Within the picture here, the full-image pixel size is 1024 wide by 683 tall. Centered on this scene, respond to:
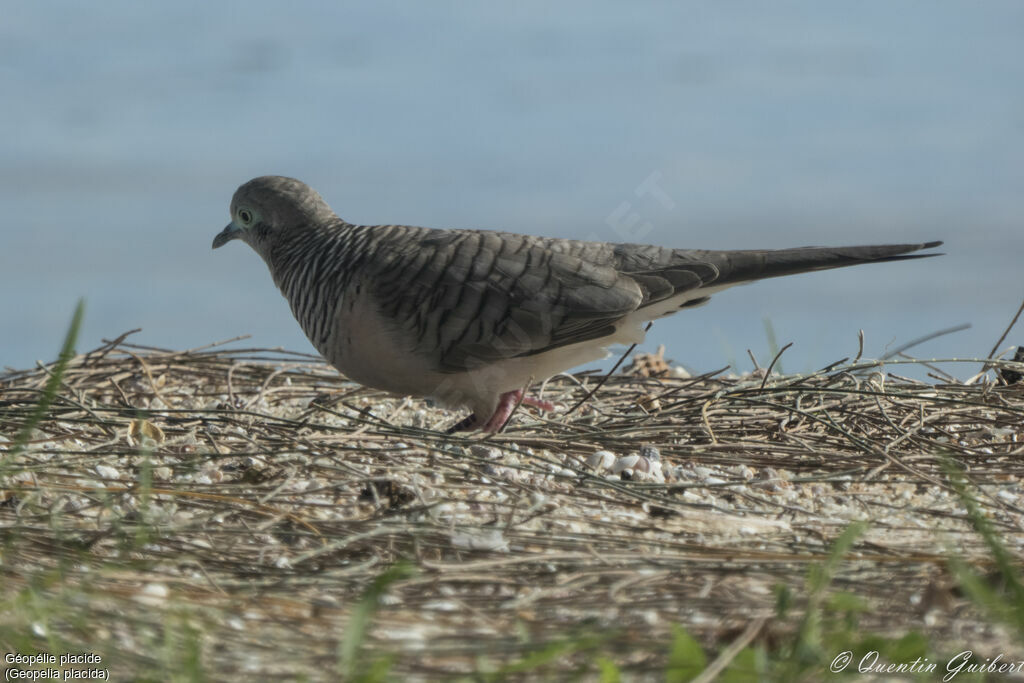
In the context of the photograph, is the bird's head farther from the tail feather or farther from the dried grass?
the tail feather

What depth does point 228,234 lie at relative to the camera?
5.07m

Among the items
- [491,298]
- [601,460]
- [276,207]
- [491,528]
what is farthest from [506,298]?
[491,528]

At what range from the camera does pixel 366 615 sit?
1.85m

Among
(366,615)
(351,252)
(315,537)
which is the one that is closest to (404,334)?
(351,252)

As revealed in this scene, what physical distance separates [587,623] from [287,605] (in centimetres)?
66

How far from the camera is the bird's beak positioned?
5055 millimetres

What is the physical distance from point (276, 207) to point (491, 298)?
1.39 metres

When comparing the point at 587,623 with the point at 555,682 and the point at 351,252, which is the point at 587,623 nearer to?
the point at 555,682

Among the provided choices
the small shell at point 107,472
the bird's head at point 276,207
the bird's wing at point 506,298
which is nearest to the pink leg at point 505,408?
the bird's wing at point 506,298

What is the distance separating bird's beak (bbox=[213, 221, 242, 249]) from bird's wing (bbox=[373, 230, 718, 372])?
1232 mm

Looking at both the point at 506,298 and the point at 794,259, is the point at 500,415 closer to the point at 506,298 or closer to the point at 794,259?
the point at 506,298

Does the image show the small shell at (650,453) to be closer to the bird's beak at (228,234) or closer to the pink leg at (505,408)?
the pink leg at (505,408)

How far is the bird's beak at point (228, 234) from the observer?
16.6 feet

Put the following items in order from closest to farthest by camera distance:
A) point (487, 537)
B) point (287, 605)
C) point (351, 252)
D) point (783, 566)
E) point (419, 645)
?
point (419, 645) → point (287, 605) → point (783, 566) → point (487, 537) → point (351, 252)
